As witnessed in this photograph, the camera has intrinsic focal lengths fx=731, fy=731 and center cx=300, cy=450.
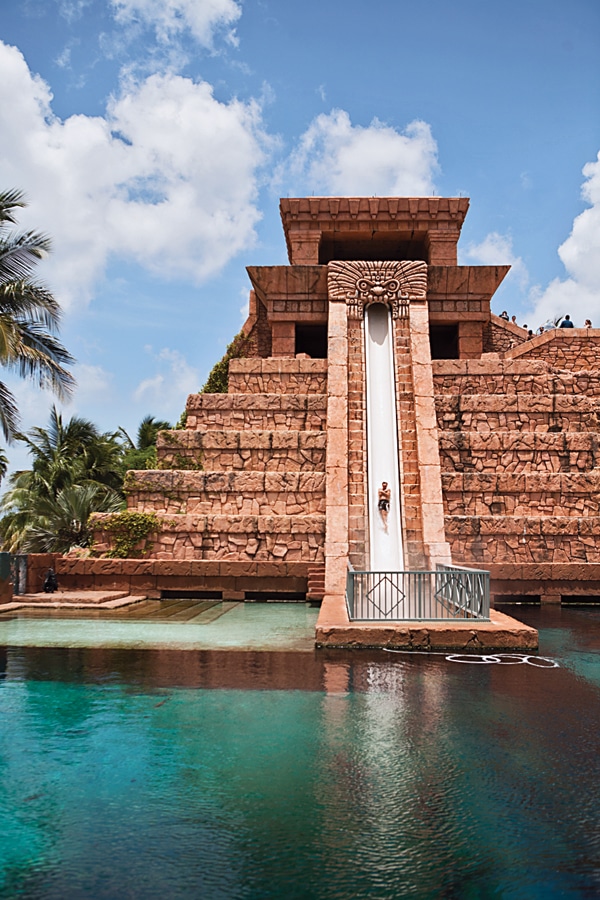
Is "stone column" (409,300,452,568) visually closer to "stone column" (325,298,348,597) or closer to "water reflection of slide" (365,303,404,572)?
"water reflection of slide" (365,303,404,572)

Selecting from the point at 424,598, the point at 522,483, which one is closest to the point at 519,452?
the point at 522,483

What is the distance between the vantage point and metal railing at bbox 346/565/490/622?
930 centimetres

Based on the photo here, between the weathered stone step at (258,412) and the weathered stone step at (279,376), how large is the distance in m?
1.17

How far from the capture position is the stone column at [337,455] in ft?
42.9

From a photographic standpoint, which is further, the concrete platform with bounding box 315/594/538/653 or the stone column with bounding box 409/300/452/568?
the stone column with bounding box 409/300/452/568

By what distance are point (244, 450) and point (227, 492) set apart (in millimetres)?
1164

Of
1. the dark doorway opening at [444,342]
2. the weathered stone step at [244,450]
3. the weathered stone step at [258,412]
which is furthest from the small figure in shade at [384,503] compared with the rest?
the dark doorway opening at [444,342]

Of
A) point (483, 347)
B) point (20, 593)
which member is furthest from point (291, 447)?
point (483, 347)

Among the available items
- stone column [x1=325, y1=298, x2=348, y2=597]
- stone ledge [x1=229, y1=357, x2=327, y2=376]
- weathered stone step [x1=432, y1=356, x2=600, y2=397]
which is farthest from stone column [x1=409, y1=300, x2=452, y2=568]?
stone ledge [x1=229, y1=357, x2=327, y2=376]

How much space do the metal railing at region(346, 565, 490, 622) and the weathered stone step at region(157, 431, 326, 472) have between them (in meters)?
6.29

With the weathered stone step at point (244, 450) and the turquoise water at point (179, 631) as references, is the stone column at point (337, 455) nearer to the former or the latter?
the weathered stone step at point (244, 450)

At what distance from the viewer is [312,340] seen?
24.7 metres

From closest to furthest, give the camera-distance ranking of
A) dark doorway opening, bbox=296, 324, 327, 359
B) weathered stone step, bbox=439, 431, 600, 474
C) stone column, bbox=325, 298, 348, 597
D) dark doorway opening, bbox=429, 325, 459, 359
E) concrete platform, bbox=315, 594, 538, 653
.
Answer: concrete platform, bbox=315, 594, 538, 653, stone column, bbox=325, 298, 348, 597, weathered stone step, bbox=439, 431, 600, 474, dark doorway opening, bbox=429, 325, 459, 359, dark doorway opening, bbox=296, 324, 327, 359

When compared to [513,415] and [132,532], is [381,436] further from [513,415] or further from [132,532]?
[132,532]
